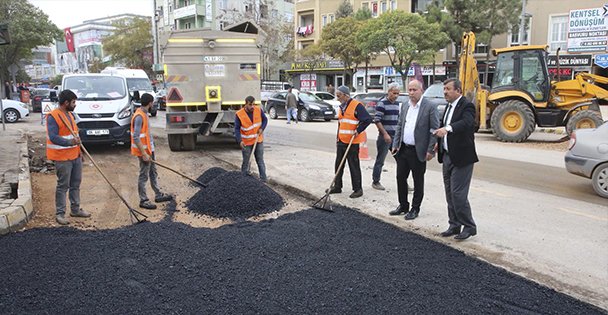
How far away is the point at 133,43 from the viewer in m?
52.8

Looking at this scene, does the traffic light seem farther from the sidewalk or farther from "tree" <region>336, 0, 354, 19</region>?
"tree" <region>336, 0, 354, 19</region>

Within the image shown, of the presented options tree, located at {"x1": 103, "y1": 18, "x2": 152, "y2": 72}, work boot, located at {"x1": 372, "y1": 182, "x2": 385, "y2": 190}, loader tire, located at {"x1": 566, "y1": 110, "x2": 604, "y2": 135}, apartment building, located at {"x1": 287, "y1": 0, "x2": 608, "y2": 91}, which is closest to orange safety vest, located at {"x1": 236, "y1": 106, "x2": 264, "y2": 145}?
work boot, located at {"x1": 372, "y1": 182, "x2": 385, "y2": 190}

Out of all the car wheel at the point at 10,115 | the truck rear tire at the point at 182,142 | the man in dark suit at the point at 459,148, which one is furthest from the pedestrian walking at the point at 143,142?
the car wheel at the point at 10,115

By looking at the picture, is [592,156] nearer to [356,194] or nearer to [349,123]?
[356,194]

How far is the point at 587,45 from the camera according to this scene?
29.5m

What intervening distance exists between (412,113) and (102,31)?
348 feet

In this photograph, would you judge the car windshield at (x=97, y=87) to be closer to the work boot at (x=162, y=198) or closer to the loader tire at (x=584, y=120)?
the work boot at (x=162, y=198)

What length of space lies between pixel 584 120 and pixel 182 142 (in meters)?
11.2

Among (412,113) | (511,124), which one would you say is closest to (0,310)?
(412,113)

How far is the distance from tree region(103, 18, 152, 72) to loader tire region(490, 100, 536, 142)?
47730mm

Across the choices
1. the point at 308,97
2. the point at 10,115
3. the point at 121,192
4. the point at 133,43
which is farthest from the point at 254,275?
the point at 133,43

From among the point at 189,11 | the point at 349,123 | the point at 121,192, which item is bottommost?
the point at 121,192

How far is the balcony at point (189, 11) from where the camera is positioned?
161ft

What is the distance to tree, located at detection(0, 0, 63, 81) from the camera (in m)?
33.3
